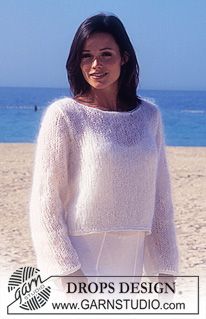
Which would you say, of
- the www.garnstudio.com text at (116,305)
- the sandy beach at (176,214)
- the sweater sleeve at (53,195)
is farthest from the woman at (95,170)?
the sandy beach at (176,214)

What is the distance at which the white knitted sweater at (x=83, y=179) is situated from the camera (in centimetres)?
221

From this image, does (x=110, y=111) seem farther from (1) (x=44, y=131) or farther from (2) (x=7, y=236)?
(2) (x=7, y=236)

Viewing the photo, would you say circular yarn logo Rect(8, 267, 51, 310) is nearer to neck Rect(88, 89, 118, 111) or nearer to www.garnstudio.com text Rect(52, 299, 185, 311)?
www.garnstudio.com text Rect(52, 299, 185, 311)

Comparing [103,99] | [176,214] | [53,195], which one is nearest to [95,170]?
[53,195]

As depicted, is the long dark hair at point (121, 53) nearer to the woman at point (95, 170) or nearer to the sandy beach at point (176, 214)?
the woman at point (95, 170)

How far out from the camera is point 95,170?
2205 mm

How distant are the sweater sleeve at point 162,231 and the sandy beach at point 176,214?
3421 mm

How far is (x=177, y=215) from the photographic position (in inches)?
351

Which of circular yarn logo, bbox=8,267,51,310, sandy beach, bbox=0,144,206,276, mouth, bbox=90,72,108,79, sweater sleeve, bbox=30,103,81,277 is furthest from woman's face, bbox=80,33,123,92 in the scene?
sandy beach, bbox=0,144,206,276

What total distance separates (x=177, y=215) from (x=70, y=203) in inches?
267

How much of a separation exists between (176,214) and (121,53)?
6831 millimetres

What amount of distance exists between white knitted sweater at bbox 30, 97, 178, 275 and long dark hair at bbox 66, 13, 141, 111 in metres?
0.09

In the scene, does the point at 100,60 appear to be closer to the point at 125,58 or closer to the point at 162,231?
the point at 125,58

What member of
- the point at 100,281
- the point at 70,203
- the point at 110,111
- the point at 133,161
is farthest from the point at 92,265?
the point at 110,111
